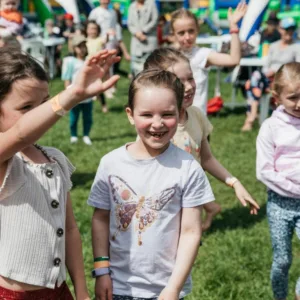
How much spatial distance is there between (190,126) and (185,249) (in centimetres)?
113

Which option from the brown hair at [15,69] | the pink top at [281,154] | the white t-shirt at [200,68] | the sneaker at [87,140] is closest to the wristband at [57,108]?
the brown hair at [15,69]

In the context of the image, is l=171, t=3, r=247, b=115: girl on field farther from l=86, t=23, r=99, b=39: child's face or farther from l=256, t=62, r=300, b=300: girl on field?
Result: l=86, t=23, r=99, b=39: child's face

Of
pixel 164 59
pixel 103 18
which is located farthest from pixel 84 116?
pixel 164 59

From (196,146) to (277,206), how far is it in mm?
625

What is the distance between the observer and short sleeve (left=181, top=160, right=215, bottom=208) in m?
2.35

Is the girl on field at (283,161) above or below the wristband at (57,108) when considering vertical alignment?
below

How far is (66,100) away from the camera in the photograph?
172 cm

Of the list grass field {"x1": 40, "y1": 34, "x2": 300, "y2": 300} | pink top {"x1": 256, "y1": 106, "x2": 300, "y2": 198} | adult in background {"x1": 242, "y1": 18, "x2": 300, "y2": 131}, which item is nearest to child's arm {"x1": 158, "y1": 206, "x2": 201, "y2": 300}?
pink top {"x1": 256, "y1": 106, "x2": 300, "y2": 198}

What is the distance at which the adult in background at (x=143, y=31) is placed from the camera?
11828 mm

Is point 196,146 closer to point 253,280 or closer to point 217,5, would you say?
point 253,280

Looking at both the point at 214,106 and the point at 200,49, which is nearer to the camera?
the point at 200,49

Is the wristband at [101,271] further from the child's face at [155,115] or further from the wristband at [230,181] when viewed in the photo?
the wristband at [230,181]

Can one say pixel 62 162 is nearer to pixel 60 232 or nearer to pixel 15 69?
pixel 60 232

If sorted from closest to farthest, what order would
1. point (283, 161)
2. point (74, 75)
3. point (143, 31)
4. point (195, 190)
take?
point (195, 190) → point (283, 161) → point (74, 75) → point (143, 31)
